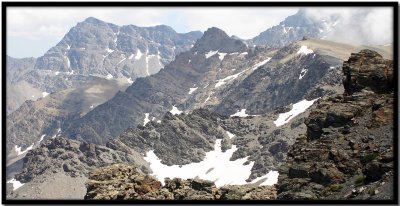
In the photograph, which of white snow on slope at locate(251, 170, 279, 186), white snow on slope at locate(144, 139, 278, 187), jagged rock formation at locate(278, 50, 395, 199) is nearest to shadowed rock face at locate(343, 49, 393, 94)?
jagged rock formation at locate(278, 50, 395, 199)

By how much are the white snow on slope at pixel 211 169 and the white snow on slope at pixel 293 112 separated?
2386cm

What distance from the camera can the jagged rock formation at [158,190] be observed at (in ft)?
79.2

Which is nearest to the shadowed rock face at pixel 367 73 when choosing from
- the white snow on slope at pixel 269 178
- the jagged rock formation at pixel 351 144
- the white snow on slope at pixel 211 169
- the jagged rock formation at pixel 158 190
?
the jagged rock formation at pixel 351 144

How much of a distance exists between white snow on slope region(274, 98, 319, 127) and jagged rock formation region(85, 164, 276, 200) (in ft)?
513

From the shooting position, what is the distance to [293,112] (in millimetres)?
186875

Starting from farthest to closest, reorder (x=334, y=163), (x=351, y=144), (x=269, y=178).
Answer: (x=269, y=178) → (x=351, y=144) → (x=334, y=163)

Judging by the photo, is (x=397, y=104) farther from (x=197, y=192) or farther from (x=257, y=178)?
(x=257, y=178)

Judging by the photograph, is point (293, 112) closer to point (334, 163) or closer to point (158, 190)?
point (334, 163)

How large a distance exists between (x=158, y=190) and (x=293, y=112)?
6517 inches

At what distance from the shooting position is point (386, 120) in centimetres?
2712

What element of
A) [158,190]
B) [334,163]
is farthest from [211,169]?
[158,190]

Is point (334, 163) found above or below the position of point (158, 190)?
above

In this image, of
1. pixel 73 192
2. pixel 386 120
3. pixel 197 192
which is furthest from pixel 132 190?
pixel 73 192

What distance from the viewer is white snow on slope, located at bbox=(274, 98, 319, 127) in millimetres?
183575
